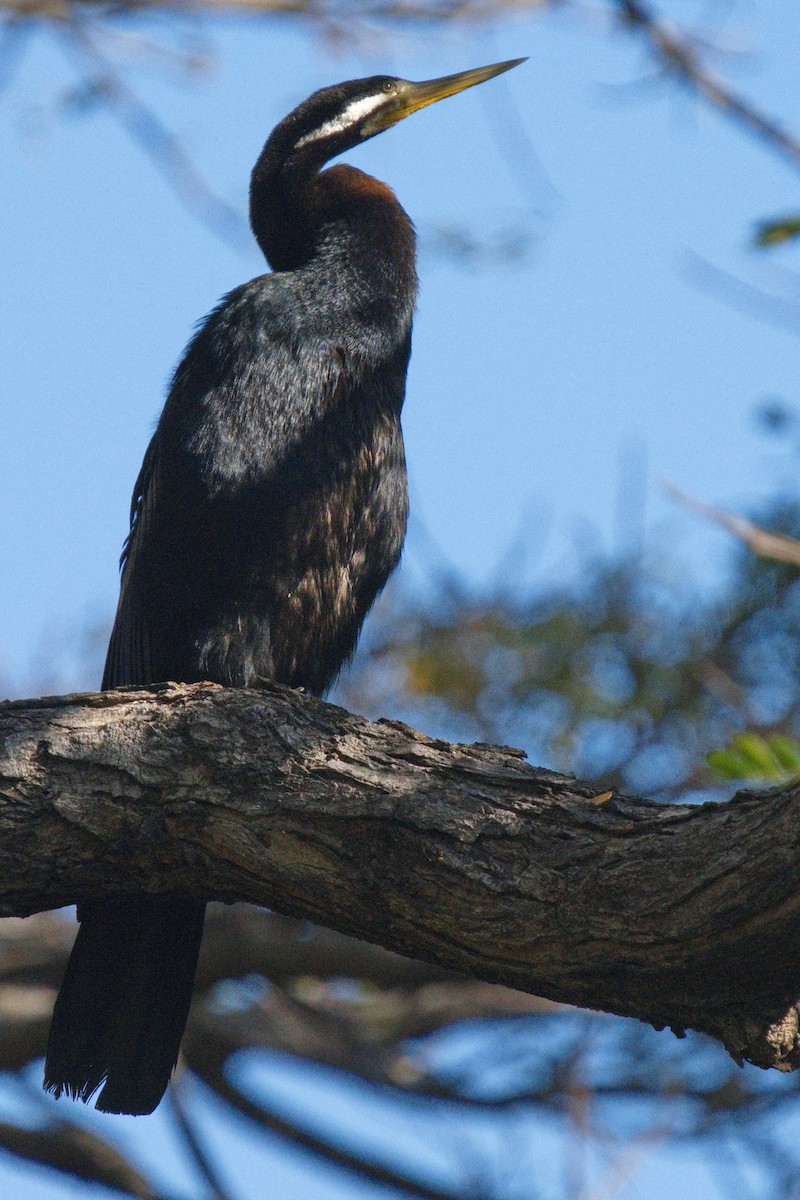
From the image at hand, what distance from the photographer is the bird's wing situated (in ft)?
12.2

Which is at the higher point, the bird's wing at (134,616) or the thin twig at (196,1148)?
the bird's wing at (134,616)

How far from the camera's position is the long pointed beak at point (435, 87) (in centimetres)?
479

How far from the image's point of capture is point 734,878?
7.24ft

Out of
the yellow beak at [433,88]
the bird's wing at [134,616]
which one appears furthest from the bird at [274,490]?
the yellow beak at [433,88]

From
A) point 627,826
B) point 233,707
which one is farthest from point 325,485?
point 627,826

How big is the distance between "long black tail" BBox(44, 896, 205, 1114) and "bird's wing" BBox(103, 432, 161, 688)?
746 mm

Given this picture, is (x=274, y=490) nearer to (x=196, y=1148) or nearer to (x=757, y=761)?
(x=757, y=761)

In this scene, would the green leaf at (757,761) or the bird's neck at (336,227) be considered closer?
the green leaf at (757,761)

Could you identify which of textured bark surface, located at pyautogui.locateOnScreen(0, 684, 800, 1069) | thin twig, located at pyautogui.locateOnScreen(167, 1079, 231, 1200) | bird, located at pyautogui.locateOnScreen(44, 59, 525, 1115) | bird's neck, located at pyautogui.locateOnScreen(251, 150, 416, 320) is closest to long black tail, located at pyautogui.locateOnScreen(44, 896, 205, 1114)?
textured bark surface, located at pyautogui.locateOnScreen(0, 684, 800, 1069)

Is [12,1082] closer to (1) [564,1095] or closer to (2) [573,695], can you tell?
(1) [564,1095]

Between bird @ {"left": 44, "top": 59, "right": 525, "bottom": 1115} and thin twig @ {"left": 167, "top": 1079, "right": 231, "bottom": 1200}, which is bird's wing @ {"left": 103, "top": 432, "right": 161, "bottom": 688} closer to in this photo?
bird @ {"left": 44, "top": 59, "right": 525, "bottom": 1115}

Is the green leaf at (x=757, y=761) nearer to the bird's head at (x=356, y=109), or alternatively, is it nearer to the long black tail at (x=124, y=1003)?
the long black tail at (x=124, y=1003)

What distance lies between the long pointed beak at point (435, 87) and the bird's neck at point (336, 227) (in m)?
0.56

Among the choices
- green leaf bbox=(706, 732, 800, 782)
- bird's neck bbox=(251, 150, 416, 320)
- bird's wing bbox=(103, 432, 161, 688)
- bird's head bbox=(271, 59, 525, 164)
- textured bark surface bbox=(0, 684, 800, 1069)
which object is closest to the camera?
textured bark surface bbox=(0, 684, 800, 1069)
